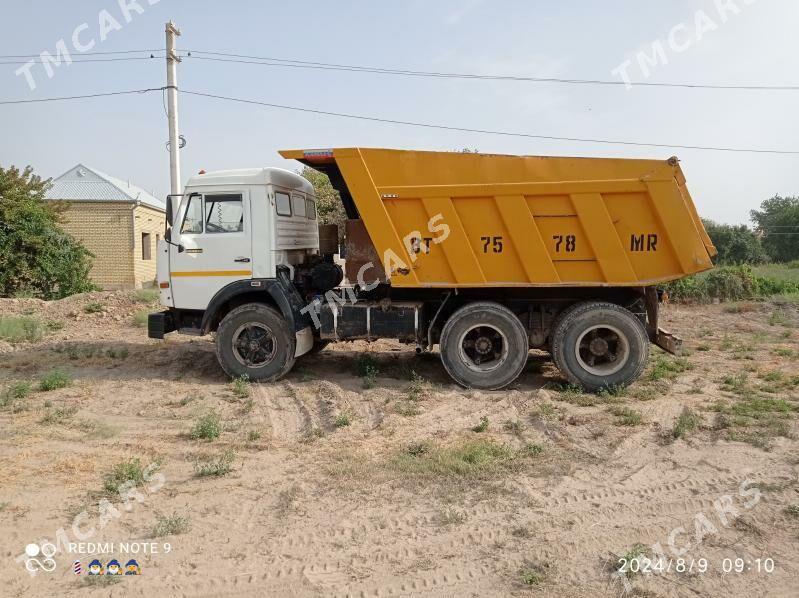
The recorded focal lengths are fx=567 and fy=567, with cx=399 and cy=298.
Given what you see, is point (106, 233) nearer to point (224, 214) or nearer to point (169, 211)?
point (169, 211)

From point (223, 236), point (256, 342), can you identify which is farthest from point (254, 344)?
point (223, 236)

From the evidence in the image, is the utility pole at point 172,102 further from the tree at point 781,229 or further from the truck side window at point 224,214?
the tree at point 781,229

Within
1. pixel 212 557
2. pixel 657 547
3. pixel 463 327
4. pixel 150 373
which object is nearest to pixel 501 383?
pixel 463 327

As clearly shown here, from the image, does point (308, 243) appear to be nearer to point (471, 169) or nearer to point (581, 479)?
point (471, 169)

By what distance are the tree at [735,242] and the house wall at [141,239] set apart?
30834 millimetres

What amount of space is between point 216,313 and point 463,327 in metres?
3.42

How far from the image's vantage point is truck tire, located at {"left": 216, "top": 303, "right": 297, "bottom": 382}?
25.0 feet

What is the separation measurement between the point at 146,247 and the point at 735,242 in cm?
3354

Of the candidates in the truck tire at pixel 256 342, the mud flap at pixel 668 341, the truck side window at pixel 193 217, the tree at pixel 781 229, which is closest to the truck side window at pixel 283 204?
the truck side window at pixel 193 217

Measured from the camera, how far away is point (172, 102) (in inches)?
543

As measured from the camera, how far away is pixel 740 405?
20.5ft

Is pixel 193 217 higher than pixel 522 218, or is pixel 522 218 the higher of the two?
pixel 193 217

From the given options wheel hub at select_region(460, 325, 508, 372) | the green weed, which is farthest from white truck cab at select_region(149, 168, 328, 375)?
the green weed

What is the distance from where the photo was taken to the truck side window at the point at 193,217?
25.0 feet
